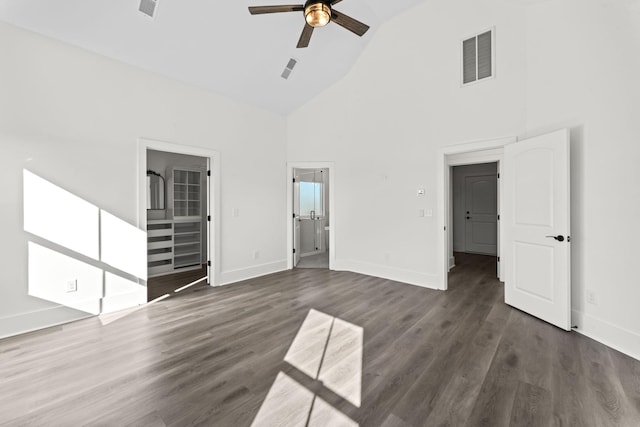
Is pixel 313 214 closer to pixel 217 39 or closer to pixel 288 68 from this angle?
pixel 288 68

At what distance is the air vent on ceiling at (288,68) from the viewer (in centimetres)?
457

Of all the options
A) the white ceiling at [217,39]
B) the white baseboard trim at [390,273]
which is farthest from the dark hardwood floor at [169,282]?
the white ceiling at [217,39]

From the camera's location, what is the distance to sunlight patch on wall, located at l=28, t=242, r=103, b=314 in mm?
2965

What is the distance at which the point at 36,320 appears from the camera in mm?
2959

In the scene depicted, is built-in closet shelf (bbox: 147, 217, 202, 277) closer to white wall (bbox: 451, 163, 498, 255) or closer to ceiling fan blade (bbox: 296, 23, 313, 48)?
ceiling fan blade (bbox: 296, 23, 313, 48)

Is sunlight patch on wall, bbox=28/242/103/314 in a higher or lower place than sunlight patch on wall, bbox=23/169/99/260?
lower

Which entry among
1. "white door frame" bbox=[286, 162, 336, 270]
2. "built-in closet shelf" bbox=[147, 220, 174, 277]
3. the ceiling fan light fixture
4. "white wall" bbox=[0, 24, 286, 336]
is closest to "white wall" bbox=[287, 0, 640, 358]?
"white door frame" bbox=[286, 162, 336, 270]

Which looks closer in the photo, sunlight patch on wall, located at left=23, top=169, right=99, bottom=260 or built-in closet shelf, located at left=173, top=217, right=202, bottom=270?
sunlight patch on wall, located at left=23, top=169, right=99, bottom=260

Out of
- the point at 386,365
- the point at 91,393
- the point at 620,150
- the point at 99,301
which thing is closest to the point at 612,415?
the point at 386,365

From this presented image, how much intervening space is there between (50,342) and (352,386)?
9.57 ft

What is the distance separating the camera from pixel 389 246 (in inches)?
195

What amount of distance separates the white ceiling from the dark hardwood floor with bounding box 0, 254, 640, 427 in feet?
10.6

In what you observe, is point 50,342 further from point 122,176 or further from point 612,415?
point 612,415

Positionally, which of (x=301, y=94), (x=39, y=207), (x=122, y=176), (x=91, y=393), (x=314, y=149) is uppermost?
(x=301, y=94)
